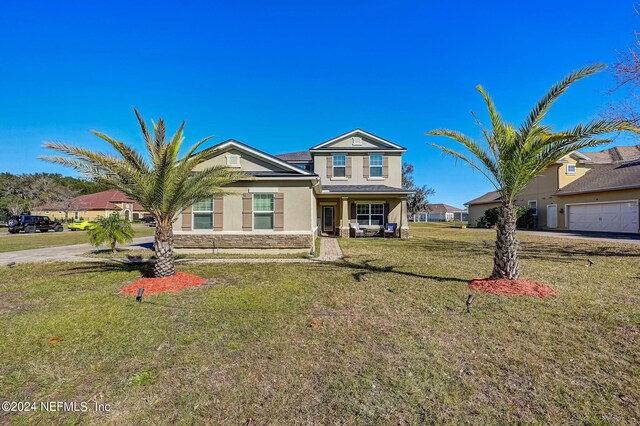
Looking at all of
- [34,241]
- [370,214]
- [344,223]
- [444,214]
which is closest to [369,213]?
[370,214]

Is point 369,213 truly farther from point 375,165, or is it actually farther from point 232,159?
point 232,159

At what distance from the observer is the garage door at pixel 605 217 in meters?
21.4

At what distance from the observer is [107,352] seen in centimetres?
392

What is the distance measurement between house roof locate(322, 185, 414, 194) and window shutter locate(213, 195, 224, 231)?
6.82m

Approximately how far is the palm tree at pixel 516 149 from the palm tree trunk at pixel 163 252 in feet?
22.9

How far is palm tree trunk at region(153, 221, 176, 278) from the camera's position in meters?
7.52

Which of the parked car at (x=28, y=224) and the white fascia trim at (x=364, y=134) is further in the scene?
the parked car at (x=28, y=224)

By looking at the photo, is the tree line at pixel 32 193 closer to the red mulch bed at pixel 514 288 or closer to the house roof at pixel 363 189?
the house roof at pixel 363 189

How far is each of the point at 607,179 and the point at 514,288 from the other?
25.6m

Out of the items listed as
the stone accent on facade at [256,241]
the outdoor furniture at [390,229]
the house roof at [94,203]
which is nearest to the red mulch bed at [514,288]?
the stone accent on facade at [256,241]

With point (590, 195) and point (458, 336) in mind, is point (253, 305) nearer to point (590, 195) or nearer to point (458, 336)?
point (458, 336)

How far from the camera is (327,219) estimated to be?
21.0m

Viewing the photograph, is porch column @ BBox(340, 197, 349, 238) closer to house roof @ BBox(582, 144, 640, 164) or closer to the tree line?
house roof @ BBox(582, 144, 640, 164)

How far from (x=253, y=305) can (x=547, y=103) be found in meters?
7.52
